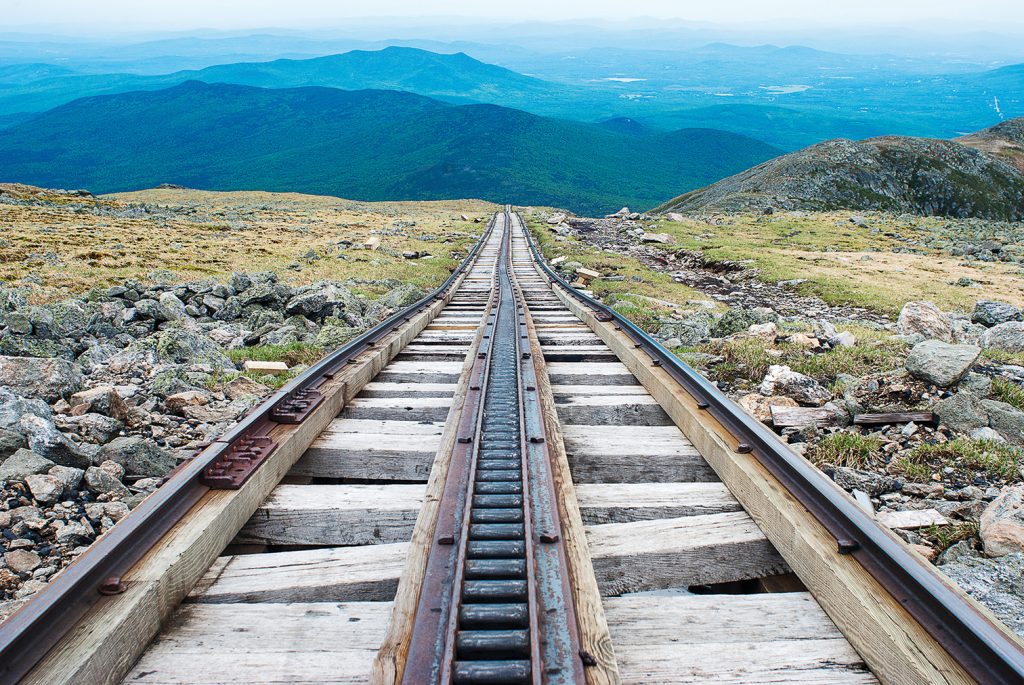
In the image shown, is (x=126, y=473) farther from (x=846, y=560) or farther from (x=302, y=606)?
(x=846, y=560)

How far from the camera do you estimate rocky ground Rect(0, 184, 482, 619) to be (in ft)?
11.7

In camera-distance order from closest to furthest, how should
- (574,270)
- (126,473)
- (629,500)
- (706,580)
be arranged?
(706,580) < (629,500) < (126,473) < (574,270)

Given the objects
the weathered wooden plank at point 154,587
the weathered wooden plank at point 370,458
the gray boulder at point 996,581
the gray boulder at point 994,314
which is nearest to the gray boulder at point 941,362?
the gray boulder at point 996,581

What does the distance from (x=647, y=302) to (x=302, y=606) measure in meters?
12.1

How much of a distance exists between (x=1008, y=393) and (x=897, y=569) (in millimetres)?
4936

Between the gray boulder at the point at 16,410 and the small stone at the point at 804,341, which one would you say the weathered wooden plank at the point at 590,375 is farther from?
the gray boulder at the point at 16,410

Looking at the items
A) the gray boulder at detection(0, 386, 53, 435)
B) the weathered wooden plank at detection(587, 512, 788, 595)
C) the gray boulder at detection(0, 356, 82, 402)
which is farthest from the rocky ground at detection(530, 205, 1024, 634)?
the gray boulder at detection(0, 356, 82, 402)

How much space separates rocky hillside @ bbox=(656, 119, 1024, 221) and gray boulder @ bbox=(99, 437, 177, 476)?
68307mm

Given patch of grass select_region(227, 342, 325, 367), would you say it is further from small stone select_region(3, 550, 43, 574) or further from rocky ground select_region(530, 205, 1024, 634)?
rocky ground select_region(530, 205, 1024, 634)

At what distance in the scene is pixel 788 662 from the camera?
7.38 ft

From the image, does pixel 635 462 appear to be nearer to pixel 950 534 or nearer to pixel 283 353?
pixel 950 534

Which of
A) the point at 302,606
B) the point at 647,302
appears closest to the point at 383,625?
the point at 302,606

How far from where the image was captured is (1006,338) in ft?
29.8

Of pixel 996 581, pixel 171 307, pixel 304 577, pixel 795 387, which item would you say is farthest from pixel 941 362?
pixel 171 307
